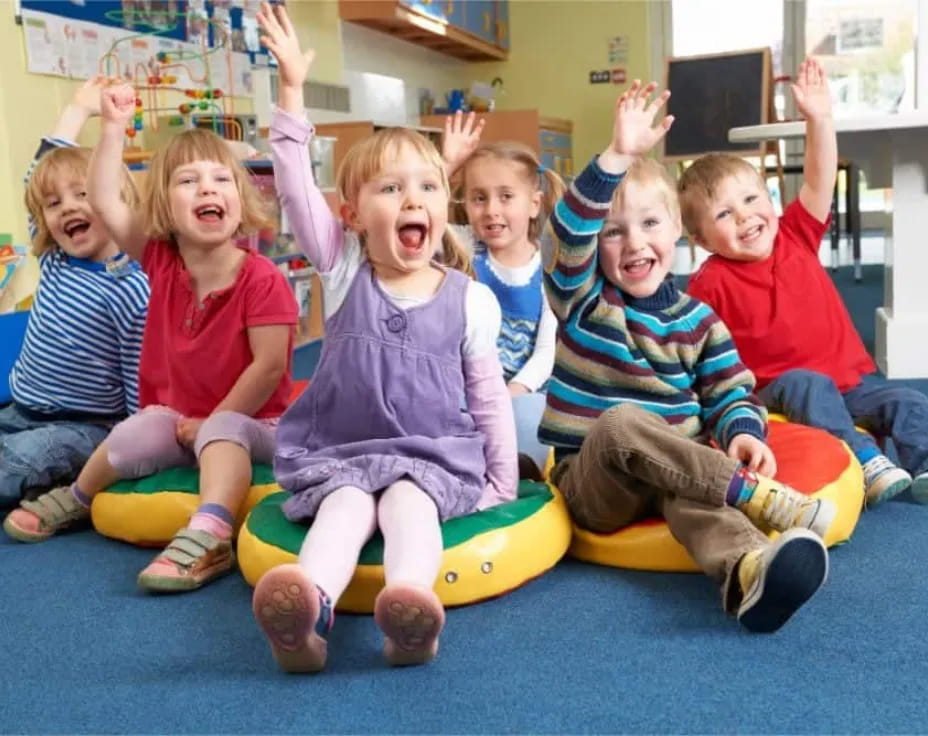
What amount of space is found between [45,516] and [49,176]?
2.32ft

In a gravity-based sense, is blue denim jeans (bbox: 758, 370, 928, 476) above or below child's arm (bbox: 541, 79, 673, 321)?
below

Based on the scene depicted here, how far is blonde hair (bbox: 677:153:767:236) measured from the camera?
198 centimetres

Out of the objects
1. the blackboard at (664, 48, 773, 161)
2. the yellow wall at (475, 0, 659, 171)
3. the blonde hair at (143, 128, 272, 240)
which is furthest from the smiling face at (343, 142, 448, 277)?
the yellow wall at (475, 0, 659, 171)

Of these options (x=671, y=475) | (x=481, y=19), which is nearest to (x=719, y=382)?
(x=671, y=475)

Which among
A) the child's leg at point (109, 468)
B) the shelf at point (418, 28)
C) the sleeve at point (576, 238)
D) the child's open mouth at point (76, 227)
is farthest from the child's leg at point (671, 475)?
the shelf at point (418, 28)

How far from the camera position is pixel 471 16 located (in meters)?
6.80

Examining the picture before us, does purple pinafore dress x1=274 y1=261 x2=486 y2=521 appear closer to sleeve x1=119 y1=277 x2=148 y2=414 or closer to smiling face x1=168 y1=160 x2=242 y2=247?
smiling face x1=168 y1=160 x2=242 y2=247

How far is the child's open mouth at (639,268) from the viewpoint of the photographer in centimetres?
161

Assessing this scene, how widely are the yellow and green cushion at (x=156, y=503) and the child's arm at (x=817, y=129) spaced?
3.81ft

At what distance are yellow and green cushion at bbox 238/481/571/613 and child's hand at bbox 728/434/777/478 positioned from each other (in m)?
0.28

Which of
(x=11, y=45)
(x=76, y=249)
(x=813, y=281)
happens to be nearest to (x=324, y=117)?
(x=11, y=45)

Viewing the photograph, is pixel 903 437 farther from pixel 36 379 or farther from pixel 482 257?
pixel 36 379

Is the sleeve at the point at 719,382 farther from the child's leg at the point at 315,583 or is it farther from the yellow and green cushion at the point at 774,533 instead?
the child's leg at the point at 315,583

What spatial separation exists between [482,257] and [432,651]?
1115 millimetres
